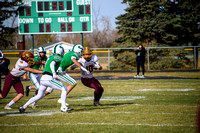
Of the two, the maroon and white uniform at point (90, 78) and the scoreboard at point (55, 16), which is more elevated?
the scoreboard at point (55, 16)

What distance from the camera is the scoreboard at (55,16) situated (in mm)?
19625

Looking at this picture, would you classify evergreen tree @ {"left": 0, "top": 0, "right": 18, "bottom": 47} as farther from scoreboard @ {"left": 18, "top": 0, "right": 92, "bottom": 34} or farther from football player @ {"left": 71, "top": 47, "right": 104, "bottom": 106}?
football player @ {"left": 71, "top": 47, "right": 104, "bottom": 106}

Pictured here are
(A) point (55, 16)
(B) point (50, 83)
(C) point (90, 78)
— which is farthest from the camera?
(A) point (55, 16)

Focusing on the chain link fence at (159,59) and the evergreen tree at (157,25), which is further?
the evergreen tree at (157,25)

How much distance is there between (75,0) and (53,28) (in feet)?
8.47

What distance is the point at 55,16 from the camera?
64.6ft

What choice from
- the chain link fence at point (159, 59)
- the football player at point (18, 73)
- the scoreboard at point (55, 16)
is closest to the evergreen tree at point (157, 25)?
the chain link fence at point (159, 59)

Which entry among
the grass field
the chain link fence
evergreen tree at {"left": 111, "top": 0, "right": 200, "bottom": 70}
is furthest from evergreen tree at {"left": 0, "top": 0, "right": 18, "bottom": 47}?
the grass field

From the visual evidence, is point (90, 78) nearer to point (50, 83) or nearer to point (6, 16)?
point (50, 83)

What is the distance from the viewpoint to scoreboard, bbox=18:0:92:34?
64.4 feet

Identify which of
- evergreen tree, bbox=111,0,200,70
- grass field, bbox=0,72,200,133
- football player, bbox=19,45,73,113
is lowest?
grass field, bbox=0,72,200,133

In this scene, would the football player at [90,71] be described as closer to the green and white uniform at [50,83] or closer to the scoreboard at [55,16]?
the green and white uniform at [50,83]

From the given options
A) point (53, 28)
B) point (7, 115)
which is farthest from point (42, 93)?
point (53, 28)

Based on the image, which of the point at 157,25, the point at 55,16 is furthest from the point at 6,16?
the point at 157,25
